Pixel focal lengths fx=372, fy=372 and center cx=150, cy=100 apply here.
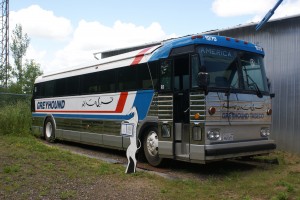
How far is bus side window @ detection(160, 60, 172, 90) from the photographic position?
884 cm

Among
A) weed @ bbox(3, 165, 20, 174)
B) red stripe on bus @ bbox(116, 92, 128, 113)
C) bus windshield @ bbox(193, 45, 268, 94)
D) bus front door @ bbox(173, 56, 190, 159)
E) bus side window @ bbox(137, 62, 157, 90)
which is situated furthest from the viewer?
red stripe on bus @ bbox(116, 92, 128, 113)

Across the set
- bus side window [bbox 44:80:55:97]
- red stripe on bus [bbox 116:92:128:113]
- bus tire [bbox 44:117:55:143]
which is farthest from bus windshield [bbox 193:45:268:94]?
bus tire [bbox 44:117:55:143]

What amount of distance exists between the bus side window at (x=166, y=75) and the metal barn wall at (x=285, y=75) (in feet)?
14.9

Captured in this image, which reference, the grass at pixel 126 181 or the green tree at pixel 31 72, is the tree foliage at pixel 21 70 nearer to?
the green tree at pixel 31 72

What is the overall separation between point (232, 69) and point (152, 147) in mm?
2796

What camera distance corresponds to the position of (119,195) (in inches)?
251

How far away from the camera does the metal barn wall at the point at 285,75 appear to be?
442 inches

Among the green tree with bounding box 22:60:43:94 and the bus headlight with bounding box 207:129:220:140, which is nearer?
the bus headlight with bounding box 207:129:220:140

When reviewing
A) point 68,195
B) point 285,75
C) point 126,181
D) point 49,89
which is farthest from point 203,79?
point 49,89

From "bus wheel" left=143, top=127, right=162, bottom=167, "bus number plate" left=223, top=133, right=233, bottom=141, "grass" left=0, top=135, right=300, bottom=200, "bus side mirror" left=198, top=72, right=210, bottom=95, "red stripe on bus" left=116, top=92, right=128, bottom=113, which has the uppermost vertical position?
"bus side mirror" left=198, top=72, right=210, bottom=95

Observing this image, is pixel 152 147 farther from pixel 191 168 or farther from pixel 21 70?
pixel 21 70

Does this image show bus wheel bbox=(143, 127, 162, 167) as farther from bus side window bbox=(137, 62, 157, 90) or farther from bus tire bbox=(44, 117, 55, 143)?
bus tire bbox=(44, 117, 55, 143)

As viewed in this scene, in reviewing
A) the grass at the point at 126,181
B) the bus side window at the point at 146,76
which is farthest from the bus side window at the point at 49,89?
the bus side window at the point at 146,76

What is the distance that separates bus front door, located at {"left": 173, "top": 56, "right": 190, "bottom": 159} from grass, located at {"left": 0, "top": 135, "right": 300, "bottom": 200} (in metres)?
0.78
